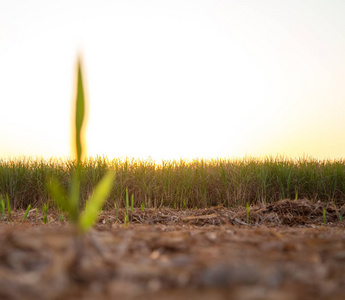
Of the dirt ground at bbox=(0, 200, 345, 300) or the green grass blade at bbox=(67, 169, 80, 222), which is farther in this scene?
the green grass blade at bbox=(67, 169, 80, 222)

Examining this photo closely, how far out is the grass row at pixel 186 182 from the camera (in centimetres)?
711

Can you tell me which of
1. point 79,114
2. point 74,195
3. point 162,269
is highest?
point 79,114

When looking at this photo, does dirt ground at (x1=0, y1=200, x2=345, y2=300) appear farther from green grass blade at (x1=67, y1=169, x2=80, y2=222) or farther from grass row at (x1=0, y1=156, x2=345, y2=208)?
grass row at (x1=0, y1=156, x2=345, y2=208)

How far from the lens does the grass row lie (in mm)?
7113

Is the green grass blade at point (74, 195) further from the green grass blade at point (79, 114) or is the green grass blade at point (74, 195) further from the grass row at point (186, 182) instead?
the grass row at point (186, 182)

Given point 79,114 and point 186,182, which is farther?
point 186,182

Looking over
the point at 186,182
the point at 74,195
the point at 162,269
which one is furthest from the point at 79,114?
the point at 186,182

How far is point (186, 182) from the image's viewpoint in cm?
713

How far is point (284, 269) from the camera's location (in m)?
1.15

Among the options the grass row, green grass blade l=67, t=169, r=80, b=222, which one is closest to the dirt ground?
green grass blade l=67, t=169, r=80, b=222

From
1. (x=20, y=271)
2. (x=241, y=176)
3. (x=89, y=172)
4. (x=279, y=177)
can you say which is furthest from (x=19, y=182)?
(x=20, y=271)

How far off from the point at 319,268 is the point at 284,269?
17 cm

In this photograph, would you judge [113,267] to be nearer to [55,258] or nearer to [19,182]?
[55,258]

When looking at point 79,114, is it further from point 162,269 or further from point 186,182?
point 186,182
